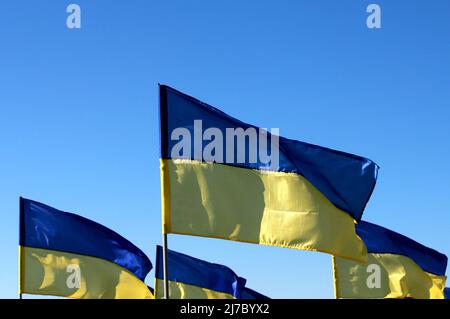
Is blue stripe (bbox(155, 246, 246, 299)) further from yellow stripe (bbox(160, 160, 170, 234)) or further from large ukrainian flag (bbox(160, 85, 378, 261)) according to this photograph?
yellow stripe (bbox(160, 160, 170, 234))

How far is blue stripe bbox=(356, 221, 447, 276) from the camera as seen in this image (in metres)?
35.5

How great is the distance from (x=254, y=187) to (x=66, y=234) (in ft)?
36.3

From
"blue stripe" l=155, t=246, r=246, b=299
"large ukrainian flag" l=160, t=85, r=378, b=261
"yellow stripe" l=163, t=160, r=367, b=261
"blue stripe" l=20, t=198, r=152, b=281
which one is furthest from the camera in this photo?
"blue stripe" l=155, t=246, r=246, b=299

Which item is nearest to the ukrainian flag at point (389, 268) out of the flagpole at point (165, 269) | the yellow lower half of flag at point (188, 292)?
the yellow lower half of flag at point (188, 292)

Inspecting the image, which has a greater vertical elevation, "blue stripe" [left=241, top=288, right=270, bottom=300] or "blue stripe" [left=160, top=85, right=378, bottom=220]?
"blue stripe" [left=160, top=85, right=378, bottom=220]

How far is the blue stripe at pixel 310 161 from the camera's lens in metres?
18.4

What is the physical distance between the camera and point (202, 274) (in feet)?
125

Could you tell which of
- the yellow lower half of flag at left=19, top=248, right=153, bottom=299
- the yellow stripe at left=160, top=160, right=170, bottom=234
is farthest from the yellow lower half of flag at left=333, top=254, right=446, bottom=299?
the yellow stripe at left=160, top=160, right=170, bottom=234

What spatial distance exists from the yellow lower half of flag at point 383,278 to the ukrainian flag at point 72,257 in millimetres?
9645

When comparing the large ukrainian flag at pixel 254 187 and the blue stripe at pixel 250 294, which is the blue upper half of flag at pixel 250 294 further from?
the large ukrainian flag at pixel 254 187

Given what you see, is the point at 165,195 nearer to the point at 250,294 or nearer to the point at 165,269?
the point at 165,269

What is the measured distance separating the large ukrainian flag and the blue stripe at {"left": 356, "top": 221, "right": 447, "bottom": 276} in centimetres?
1690
